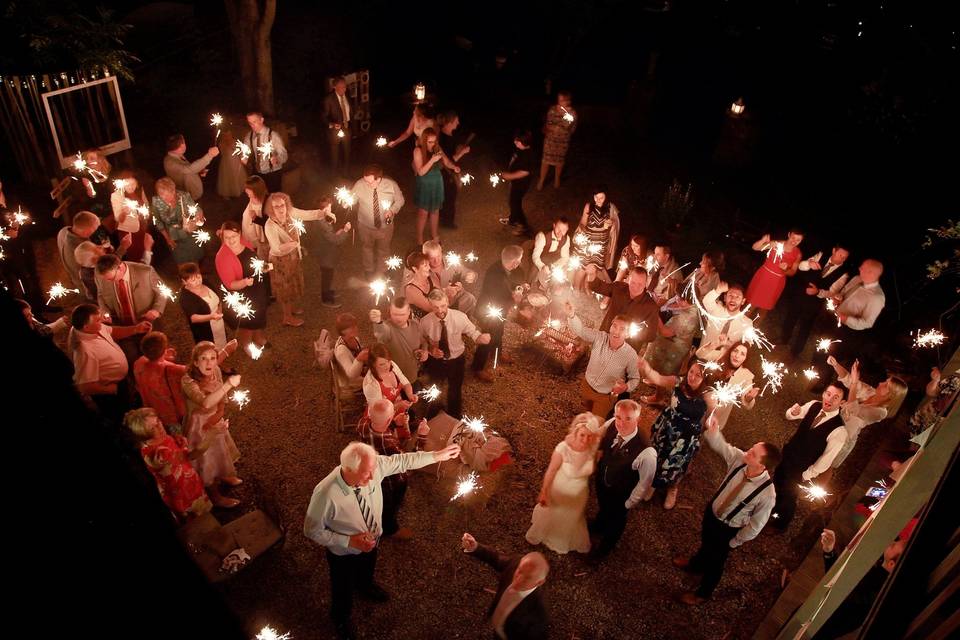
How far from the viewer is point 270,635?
500 cm

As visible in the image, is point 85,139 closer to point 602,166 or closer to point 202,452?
point 202,452

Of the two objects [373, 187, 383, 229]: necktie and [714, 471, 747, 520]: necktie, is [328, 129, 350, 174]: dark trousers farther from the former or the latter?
[714, 471, 747, 520]: necktie

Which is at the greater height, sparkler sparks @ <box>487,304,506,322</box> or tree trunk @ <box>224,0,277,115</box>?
tree trunk @ <box>224,0,277,115</box>

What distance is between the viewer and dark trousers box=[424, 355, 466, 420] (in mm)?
6672

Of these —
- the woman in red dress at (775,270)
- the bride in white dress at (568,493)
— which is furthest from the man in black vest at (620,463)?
the woman in red dress at (775,270)

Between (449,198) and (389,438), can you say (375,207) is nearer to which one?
(449,198)

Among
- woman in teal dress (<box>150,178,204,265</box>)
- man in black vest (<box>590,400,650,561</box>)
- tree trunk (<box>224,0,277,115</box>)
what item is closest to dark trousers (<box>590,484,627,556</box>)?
man in black vest (<box>590,400,650,561</box>)

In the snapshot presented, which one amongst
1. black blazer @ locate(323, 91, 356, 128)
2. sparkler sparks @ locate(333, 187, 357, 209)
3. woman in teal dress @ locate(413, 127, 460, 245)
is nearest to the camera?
sparkler sparks @ locate(333, 187, 357, 209)

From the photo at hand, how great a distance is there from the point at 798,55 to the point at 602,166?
7109 mm

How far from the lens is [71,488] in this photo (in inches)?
42.0

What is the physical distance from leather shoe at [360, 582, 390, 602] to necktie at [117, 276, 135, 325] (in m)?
3.56

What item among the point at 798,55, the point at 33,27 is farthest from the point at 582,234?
the point at 798,55

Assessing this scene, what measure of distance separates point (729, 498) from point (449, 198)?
706 cm

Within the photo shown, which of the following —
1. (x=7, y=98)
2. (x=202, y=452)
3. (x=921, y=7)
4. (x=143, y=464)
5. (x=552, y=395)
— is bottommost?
(x=552, y=395)
